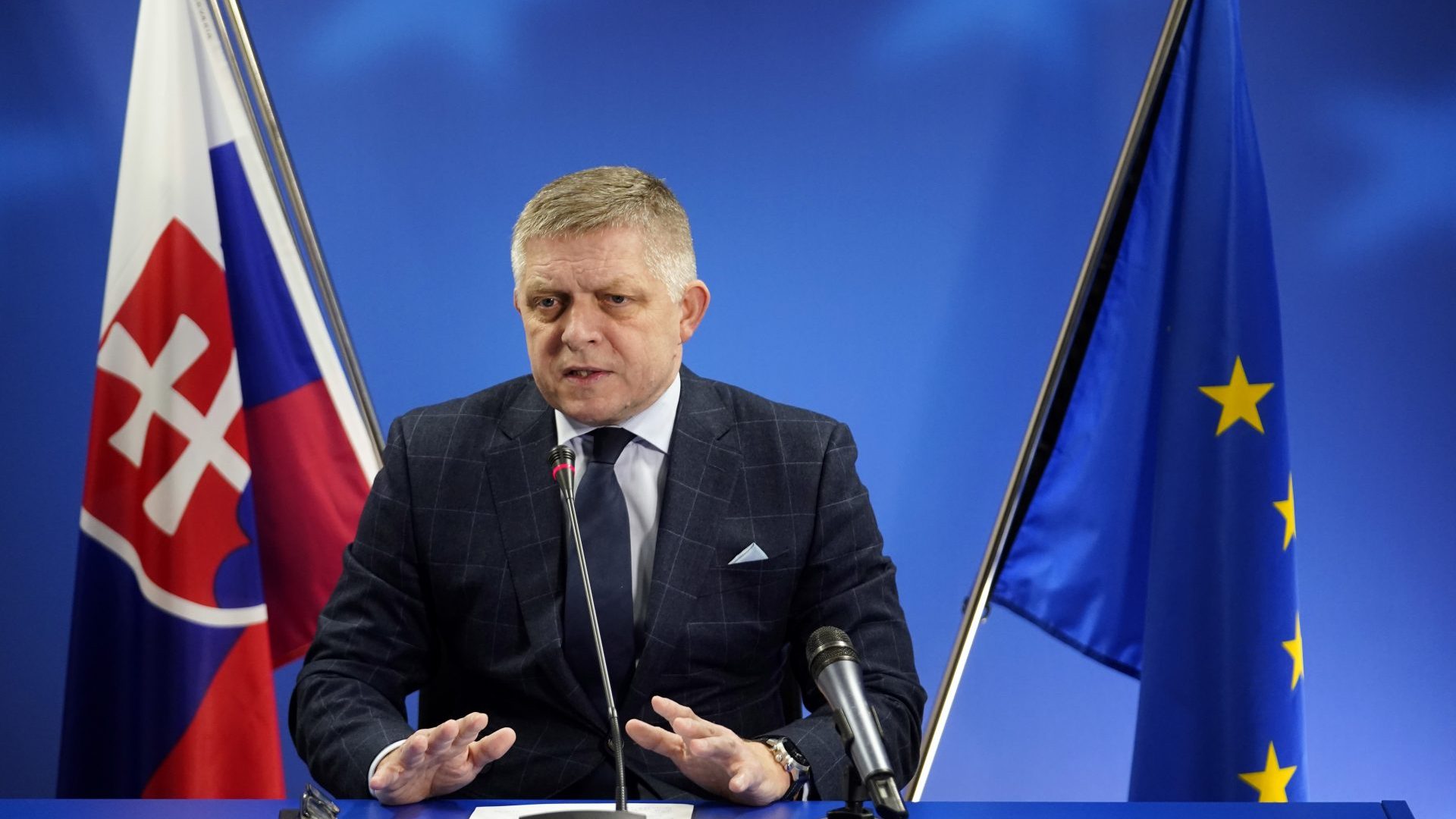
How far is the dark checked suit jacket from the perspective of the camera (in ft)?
6.33

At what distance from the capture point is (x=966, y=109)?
3299 millimetres

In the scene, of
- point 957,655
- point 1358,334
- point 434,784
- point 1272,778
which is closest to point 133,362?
point 434,784

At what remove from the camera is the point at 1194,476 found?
2.48 metres

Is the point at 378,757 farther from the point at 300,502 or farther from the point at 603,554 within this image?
the point at 300,502

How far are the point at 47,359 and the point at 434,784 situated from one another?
2216 mm

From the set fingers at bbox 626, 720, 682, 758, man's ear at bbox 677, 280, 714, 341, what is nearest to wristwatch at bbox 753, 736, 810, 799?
fingers at bbox 626, 720, 682, 758

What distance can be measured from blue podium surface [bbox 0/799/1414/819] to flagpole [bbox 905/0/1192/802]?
103 centimetres

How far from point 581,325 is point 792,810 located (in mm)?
753

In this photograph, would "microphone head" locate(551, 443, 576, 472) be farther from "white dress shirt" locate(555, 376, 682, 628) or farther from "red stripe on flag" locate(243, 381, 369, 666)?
"red stripe on flag" locate(243, 381, 369, 666)

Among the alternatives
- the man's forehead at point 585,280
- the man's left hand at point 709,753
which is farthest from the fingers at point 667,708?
the man's forehead at point 585,280

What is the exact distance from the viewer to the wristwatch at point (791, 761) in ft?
5.53

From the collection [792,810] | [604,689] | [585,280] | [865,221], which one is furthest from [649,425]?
[865,221]

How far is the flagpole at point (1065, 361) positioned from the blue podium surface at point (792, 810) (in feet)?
3.37

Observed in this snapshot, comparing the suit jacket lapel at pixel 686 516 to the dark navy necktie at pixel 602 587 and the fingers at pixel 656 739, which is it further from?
the fingers at pixel 656 739
